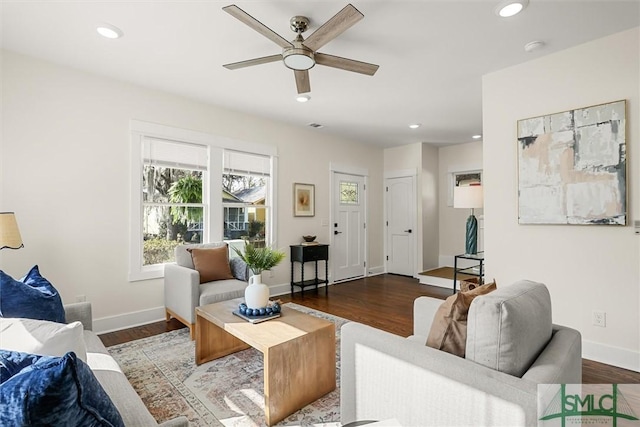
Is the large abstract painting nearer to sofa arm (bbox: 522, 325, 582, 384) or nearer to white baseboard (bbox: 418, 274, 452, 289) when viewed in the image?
sofa arm (bbox: 522, 325, 582, 384)

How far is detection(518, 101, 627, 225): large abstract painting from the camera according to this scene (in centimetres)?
246

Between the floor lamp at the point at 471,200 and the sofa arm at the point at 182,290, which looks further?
the floor lamp at the point at 471,200

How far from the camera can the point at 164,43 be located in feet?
8.48

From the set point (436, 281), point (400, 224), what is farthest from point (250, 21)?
point (400, 224)

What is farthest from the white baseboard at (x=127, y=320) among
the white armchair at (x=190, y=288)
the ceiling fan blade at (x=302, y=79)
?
the ceiling fan blade at (x=302, y=79)

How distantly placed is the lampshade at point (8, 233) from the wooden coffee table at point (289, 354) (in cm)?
143

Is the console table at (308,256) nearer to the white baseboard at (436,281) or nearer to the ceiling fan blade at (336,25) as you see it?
the white baseboard at (436,281)

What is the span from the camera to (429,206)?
6.20 meters

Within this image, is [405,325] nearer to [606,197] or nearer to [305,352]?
[305,352]

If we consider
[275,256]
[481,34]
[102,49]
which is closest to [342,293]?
[275,256]

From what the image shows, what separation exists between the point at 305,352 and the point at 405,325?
1766mm

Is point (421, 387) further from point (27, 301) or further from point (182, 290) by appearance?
point (182, 290)

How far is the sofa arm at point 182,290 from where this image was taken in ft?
9.92

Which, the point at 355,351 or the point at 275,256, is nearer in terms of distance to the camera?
the point at 355,351
